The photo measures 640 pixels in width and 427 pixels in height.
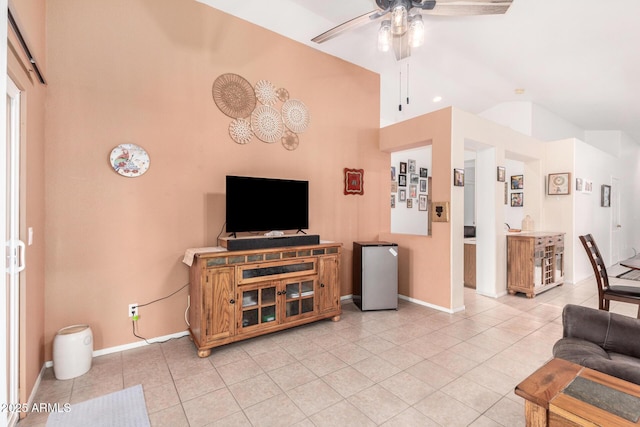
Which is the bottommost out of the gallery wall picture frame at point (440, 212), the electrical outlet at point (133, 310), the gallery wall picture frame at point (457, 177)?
the electrical outlet at point (133, 310)

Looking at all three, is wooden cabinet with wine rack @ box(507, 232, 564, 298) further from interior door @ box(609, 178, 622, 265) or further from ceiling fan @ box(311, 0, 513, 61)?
interior door @ box(609, 178, 622, 265)

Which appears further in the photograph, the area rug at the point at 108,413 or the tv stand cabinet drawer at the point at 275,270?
the tv stand cabinet drawer at the point at 275,270

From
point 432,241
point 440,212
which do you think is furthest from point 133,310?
point 440,212

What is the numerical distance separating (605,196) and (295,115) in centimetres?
704

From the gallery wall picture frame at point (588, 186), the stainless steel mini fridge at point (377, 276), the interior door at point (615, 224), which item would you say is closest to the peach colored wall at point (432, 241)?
the stainless steel mini fridge at point (377, 276)

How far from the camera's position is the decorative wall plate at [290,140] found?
3.60 metres

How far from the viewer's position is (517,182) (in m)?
6.13

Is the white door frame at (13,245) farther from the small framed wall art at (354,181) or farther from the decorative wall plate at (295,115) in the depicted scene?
the small framed wall art at (354,181)

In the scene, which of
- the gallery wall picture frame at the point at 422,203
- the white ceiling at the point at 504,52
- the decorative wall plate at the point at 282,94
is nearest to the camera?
the white ceiling at the point at 504,52

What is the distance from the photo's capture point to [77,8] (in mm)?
2477

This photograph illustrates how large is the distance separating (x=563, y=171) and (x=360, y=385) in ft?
17.7

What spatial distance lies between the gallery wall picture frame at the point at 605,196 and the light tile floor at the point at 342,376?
4.62m

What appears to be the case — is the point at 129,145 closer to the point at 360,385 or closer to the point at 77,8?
the point at 77,8

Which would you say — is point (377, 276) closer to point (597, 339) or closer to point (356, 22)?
point (597, 339)
